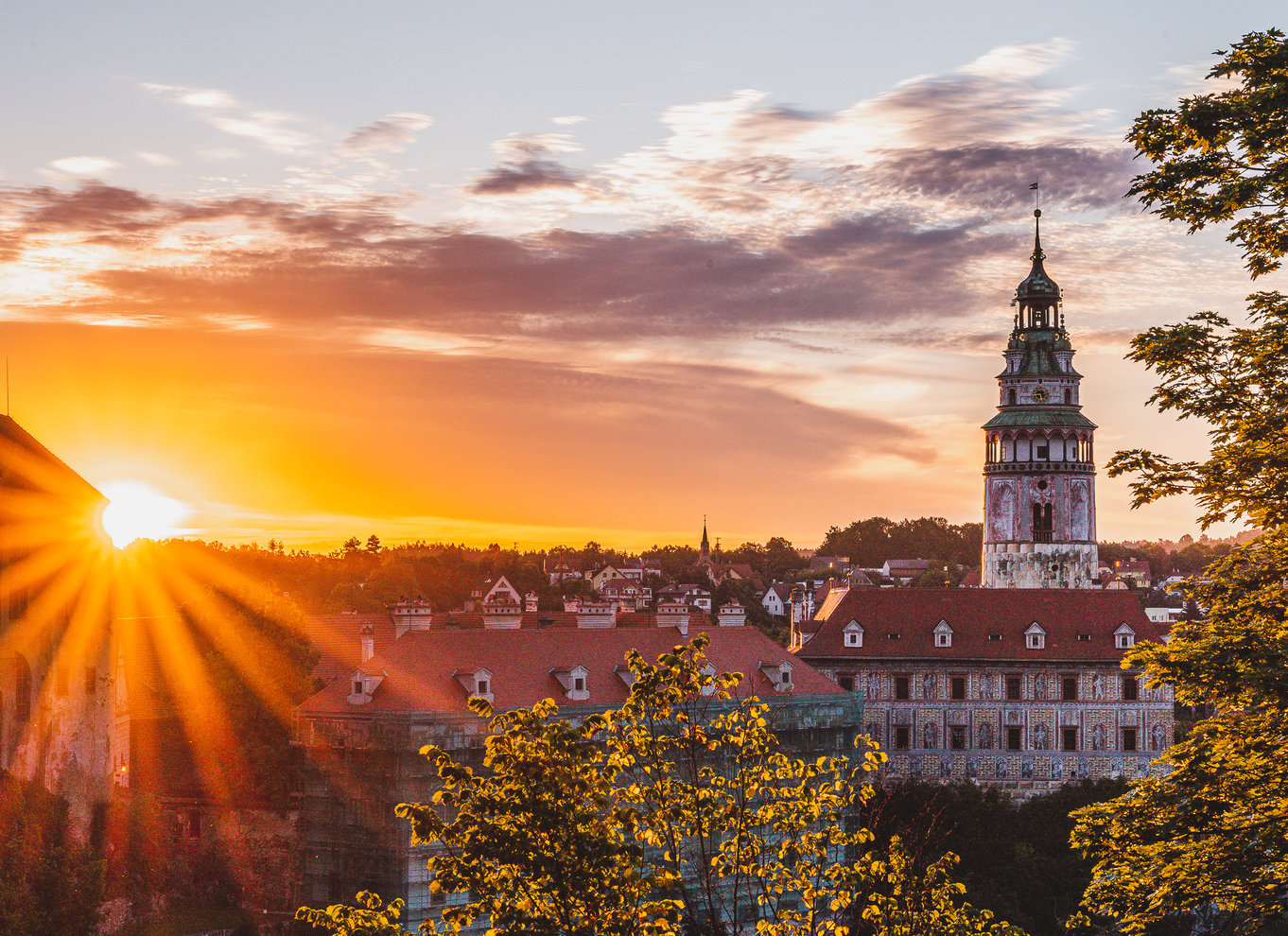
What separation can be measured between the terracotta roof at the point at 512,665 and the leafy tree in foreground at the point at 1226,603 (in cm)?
3231

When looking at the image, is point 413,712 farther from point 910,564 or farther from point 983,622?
point 910,564

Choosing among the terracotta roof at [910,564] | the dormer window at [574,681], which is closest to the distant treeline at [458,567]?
the terracotta roof at [910,564]

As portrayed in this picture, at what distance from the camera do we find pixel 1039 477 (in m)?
86.0

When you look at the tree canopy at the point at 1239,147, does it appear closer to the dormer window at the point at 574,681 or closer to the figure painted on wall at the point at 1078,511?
the dormer window at the point at 574,681

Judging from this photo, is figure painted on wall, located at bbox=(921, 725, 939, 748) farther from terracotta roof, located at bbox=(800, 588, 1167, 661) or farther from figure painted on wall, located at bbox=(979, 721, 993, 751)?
terracotta roof, located at bbox=(800, 588, 1167, 661)

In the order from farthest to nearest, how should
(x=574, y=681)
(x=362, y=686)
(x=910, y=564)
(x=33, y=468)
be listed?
1. (x=910, y=564)
2. (x=574, y=681)
3. (x=362, y=686)
4. (x=33, y=468)

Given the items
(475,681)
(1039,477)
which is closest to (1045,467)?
(1039,477)

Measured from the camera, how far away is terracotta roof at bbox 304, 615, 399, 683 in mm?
55531

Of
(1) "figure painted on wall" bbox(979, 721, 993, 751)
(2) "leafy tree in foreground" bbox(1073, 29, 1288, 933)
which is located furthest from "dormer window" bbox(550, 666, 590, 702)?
(2) "leafy tree in foreground" bbox(1073, 29, 1288, 933)

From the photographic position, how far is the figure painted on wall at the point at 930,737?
67.4 metres

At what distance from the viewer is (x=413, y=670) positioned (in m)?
50.1

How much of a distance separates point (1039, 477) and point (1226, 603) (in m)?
68.5

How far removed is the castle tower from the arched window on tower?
0.19 feet

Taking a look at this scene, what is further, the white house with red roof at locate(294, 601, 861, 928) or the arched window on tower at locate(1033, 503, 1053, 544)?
the arched window on tower at locate(1033, 503, 1053, 544)
